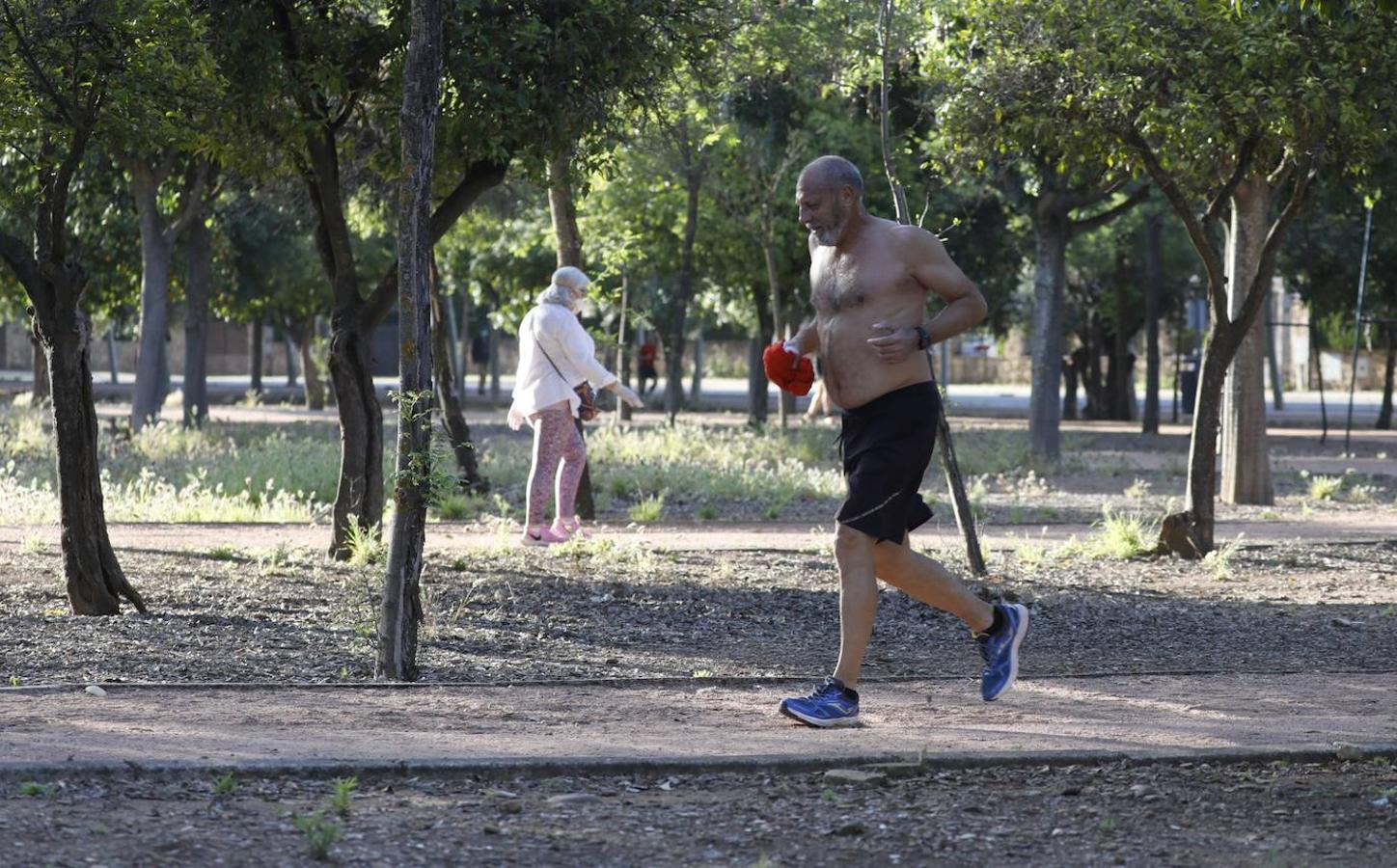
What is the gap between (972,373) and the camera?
74875 mm

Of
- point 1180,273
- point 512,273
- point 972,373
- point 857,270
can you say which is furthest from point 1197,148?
point 972,373

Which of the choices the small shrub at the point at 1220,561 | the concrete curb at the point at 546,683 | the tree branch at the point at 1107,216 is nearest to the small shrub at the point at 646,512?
Answer: the small shrub at the point at 1220,561

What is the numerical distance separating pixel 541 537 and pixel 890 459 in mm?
6237

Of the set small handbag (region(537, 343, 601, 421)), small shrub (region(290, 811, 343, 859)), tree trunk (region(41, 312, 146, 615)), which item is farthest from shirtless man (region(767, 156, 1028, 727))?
small handbag (region(537, 343, 601, 421))

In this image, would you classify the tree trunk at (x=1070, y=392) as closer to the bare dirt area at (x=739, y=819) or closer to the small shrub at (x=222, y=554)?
the small shrub at (x=222, y=554)

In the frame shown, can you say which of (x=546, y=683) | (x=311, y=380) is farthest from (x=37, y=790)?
Result: (x=311, y=380)

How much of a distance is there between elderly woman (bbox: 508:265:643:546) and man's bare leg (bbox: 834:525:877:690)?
563cm

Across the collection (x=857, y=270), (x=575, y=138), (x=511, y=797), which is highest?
(x=575, y=138)

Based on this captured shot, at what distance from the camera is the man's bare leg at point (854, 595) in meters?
6.46

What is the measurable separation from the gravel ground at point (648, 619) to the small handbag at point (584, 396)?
3.07 feet

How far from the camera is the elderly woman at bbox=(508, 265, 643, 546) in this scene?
12133mm

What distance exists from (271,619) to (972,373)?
219 ft

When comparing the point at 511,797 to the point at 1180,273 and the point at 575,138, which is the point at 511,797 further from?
the point at 1180,273

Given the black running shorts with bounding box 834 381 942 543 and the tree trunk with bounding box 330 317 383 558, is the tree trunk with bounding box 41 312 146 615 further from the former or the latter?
the black running shorts with bounding box 834 381 942 543
